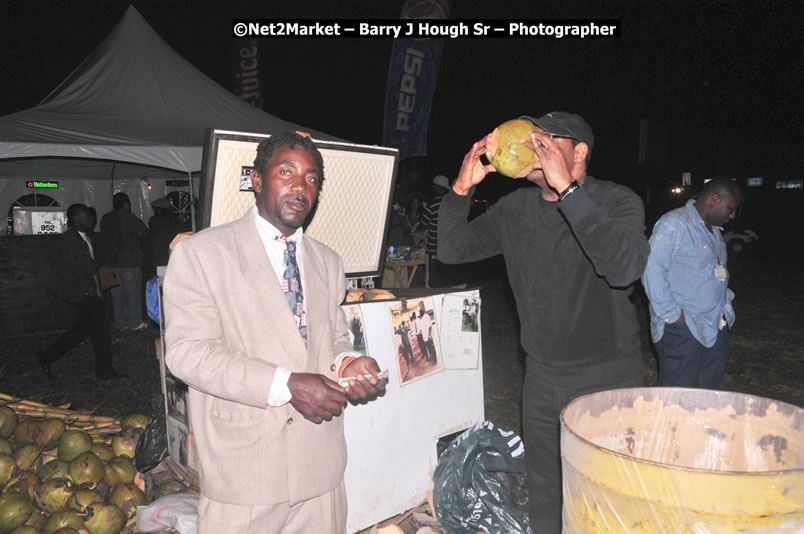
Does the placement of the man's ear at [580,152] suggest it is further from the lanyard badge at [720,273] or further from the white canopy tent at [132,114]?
the white canopy tent at [132,114]

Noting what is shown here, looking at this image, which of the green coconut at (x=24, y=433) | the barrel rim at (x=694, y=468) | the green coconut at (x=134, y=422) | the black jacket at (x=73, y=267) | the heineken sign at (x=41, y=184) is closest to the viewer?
the barrel rim at (x=694, y=468)

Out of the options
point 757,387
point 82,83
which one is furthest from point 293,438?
point 82,83

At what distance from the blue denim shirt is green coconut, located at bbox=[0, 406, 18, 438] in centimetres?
489

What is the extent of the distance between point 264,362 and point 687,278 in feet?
11.7

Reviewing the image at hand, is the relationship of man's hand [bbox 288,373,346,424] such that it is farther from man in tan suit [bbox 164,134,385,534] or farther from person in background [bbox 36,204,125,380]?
person in background [bbox 36,204,125,380]

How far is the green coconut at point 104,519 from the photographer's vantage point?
326cm

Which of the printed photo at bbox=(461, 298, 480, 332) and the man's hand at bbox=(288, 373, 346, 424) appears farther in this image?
the printed photo at bbox=(461, 298, 480, 332)

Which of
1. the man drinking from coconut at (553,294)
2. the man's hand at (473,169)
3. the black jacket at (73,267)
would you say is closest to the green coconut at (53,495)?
the man drinking from coconut at (553,294)

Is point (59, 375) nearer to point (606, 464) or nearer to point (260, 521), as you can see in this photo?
point (260, 521)

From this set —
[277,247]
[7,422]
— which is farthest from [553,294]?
[7,422]

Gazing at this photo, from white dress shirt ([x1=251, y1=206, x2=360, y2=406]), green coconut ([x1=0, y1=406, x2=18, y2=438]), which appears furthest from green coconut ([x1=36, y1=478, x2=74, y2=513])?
white dress shirt ([x1=251, y1=206, x2=360, y2=406])

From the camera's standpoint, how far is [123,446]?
3836mm

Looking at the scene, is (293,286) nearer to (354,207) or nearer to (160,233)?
(354,207)

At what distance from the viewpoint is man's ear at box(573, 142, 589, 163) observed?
220cm
